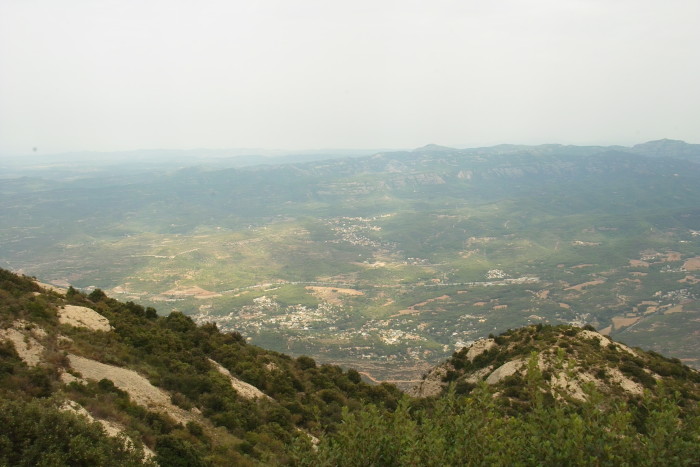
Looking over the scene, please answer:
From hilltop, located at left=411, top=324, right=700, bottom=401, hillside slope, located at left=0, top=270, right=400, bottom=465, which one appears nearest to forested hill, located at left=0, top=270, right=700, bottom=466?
hillside slope, located at left=0, top=270, right=400, bottom=465

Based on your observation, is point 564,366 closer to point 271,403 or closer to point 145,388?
point 271,403

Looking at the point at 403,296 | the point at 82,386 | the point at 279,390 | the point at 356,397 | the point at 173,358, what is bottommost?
the point at 403,296

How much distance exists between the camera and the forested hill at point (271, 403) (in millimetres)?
13188

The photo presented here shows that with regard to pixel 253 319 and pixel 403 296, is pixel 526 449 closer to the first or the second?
pixel 253 319

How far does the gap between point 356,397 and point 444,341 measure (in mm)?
108356

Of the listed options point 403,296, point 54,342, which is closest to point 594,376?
point 54,342

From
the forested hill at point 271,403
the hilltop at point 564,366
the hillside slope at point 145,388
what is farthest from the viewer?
the hilltop at point 564,366

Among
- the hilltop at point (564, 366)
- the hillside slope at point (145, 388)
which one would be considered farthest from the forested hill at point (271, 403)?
the hilltop at point (564, 366)

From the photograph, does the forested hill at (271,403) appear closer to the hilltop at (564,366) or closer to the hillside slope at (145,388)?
the hillside slope at (145,388)

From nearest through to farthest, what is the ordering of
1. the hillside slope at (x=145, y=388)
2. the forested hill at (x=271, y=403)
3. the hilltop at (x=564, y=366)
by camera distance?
the forested hill at (x=271, y=403) < the hillside slope at (x=145, y=388) < the hilltop at (x=564, y=366)

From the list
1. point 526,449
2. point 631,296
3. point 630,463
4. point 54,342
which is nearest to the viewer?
point 630,463

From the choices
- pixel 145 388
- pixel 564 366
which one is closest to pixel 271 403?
pixel 145 388

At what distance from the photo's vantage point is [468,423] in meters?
15.1

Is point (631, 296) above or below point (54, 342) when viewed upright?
below
